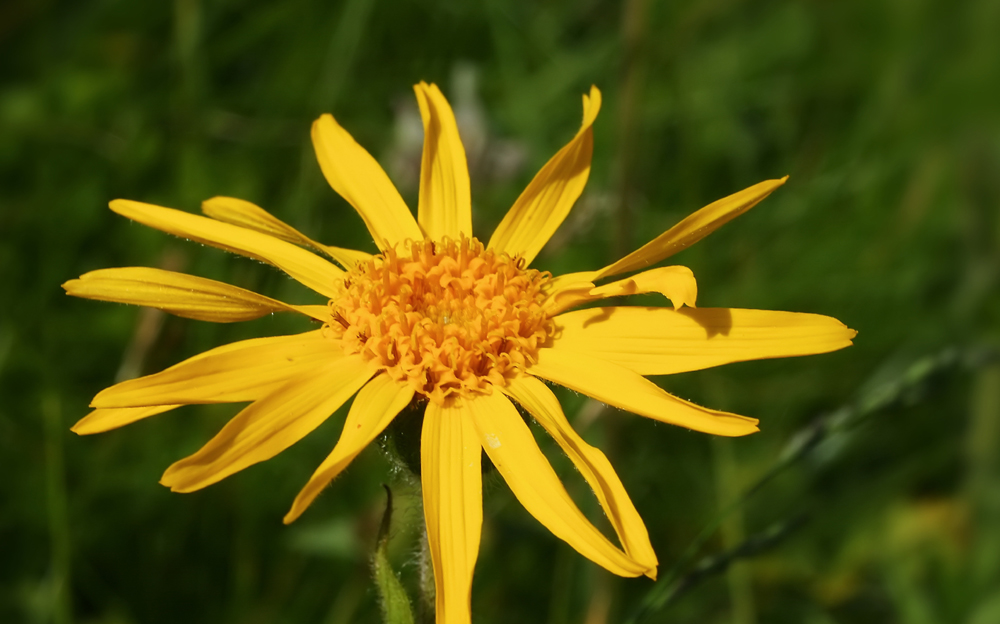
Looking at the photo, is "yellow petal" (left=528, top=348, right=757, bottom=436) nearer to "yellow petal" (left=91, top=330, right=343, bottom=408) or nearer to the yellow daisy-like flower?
the yellow daisy-like flower

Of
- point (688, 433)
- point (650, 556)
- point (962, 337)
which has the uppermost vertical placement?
point (962, 337)

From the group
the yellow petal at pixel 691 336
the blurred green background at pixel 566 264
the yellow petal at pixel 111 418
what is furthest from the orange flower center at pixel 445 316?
the yellow petal at pixel 111 418

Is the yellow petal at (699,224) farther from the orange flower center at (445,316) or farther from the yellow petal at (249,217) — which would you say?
the yellow petal at (249,217)

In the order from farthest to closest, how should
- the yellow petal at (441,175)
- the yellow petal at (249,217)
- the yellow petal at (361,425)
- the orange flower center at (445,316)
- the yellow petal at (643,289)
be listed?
the yellow petal at (441,175), the yellow petal at (249,217), the orange flower center at (445,316), the yellow petal at (643,289), the yellow petal at (361,425)

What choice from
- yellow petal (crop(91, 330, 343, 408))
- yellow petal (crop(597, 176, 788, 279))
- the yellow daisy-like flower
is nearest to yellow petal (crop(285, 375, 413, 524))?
the yellow daisy-like flower

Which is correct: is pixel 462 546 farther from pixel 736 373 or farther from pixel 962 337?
pixel 962 337

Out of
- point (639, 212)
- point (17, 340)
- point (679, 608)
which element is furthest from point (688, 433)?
point (17, 340)


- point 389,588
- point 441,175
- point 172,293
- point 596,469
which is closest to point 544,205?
point 441,175
